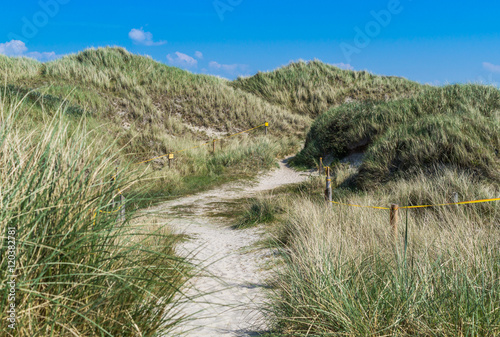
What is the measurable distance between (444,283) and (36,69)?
2278 cm

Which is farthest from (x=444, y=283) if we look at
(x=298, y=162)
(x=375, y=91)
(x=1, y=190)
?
(x=375, y=91)

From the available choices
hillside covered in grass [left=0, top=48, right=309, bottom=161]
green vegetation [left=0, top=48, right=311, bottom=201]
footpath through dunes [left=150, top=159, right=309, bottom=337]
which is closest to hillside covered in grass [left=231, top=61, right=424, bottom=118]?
green vegetation [left=0, top=48, right=311, bottom=201]

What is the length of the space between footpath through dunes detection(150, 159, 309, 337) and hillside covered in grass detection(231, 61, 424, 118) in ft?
50.2

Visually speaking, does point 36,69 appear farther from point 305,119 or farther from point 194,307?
point 194,307

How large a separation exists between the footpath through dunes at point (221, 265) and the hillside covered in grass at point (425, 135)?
2673 mm

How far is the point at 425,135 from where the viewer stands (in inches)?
358

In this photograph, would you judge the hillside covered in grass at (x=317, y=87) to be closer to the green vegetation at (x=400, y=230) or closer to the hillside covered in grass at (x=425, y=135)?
the green vegetation at (x=400, y=230)

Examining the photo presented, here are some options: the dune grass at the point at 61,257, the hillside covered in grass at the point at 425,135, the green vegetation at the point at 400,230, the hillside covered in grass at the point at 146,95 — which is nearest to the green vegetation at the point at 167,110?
the hillside covered in grass at the point at 146,95

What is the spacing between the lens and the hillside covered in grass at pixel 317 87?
93.1ft

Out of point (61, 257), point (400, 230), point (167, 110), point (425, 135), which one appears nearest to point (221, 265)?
point (400, 230)

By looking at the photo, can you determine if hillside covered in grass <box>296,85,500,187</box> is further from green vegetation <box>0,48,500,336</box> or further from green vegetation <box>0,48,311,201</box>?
green vegetation <box>0,48,311,201</box>

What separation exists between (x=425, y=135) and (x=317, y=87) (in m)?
21.2

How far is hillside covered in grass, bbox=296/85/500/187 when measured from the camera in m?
7.91

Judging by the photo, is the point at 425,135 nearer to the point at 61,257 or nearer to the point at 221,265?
the point at 221,265
